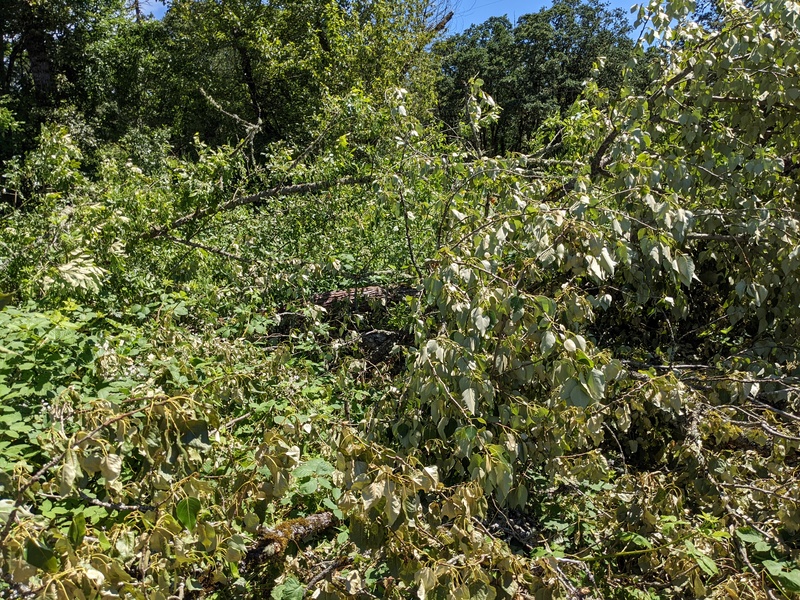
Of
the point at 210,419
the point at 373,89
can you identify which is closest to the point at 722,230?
the point at 210,419

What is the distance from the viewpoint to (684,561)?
1.99 meters

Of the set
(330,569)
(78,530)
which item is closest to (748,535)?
(330,569)

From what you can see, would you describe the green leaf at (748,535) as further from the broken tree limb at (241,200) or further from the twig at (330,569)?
the broken tree limb at (241,200)

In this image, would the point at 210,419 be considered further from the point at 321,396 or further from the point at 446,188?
the point at 446,188

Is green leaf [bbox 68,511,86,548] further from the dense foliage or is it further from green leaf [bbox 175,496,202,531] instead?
green leaf [bbox 175,496,202,531]

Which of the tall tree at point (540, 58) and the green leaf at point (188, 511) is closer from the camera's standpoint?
the green leaf at point (188, 511)

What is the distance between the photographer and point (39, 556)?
112cm

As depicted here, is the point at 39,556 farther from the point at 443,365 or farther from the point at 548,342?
the point at 548,342

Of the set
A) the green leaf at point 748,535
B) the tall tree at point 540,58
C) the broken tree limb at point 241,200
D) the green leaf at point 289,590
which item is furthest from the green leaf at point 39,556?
the tall tree at point 540,58

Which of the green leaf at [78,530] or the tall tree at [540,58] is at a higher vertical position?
the tall tree at [540,58]

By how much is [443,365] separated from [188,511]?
3.25ft

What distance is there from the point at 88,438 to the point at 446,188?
10.7 ft

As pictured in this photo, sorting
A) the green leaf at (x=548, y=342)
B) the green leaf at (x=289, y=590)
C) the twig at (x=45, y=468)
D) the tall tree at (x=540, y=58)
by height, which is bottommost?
the green leaf at (x=289, y=590)

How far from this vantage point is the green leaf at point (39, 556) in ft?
3.66
